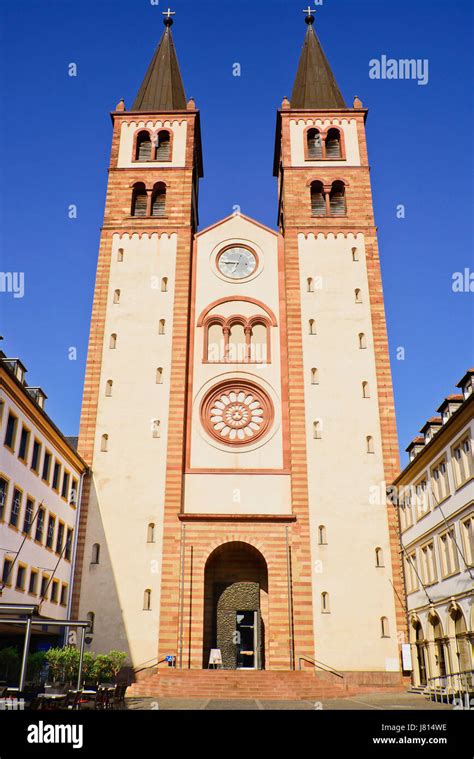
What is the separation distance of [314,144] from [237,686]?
113 feet

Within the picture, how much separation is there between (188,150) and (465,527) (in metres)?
30.8

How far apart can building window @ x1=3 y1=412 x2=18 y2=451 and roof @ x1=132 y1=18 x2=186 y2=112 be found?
29.1 metres

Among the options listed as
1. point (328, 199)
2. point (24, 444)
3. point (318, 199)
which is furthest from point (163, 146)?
point (24, 444)

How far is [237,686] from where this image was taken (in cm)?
2914

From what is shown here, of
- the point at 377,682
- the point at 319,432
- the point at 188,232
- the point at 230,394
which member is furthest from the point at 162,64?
the point at 377,682

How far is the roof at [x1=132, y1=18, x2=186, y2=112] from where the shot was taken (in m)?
49.0

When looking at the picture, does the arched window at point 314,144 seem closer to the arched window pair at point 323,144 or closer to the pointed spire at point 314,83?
the arched window pair at point 323,144

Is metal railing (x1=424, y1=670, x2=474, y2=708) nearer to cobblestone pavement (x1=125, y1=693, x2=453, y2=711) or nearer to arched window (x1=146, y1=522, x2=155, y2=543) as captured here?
cobblestone pavement (x1=125, y1=693, x2=453, y2=711)

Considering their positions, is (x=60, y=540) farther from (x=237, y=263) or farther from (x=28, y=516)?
(x=237, y=263)

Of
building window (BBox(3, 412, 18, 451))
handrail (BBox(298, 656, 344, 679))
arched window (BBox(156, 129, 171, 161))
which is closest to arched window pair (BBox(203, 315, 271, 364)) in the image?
arched window (BBox(156, 129, 171, 161))

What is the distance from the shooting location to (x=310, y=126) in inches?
1852
